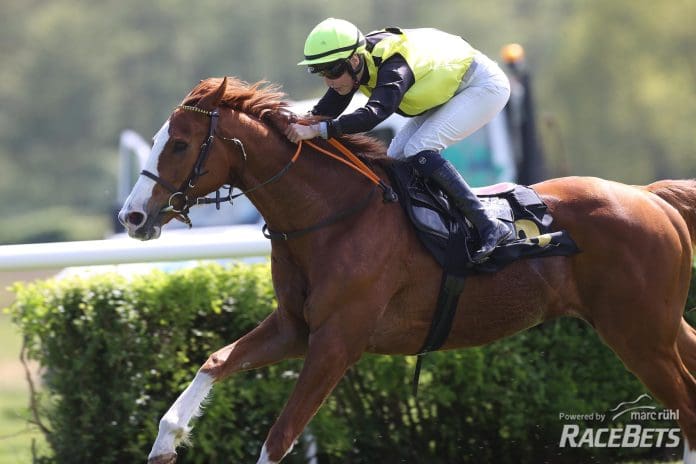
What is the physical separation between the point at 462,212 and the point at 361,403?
1.46 m

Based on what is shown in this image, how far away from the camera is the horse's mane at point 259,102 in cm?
465

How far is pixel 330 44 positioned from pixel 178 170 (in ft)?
2.66

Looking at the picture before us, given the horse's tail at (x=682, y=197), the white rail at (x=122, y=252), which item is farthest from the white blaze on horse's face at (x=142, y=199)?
the horse's tail at (x=682, y=197)

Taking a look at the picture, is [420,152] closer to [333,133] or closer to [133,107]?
[333,133]

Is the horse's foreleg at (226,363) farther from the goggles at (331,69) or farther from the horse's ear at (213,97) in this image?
the goggles at (331,69)

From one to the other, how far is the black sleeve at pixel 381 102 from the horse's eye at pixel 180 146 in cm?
60

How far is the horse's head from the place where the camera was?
445 centimetres

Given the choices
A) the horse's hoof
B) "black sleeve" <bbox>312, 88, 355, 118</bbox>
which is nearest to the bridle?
"black sleeve" <bbox>312, 88, 355, 118</bbox>

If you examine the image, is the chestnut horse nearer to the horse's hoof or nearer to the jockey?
the horse's hoof

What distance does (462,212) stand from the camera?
15.8 feet

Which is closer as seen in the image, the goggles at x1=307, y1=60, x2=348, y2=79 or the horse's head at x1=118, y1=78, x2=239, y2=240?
the horse's head at x1=118, y1=78, x2=239, y2=240

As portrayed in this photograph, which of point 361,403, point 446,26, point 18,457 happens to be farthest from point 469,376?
point 446,26

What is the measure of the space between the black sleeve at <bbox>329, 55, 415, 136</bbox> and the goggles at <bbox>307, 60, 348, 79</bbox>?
156mm

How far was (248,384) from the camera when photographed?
18.5 feet
